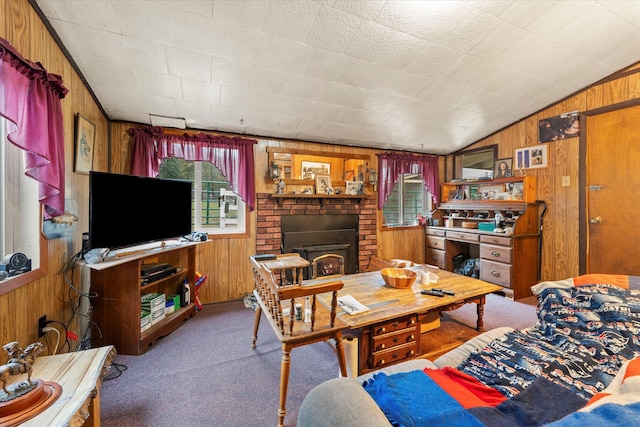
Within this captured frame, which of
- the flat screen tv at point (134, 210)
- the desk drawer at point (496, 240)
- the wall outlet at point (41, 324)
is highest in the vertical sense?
the flat screen tv at point (134, 210)

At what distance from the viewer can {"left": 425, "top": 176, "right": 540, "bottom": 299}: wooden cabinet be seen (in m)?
3.42

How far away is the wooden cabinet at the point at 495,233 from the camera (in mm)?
3418

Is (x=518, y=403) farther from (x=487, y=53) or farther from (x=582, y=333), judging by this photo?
(x=487, y=53)

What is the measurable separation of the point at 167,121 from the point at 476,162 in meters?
4.57

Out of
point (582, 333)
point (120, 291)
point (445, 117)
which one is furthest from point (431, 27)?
point (120, 291)

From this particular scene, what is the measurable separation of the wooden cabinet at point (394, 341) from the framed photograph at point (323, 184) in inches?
92.5

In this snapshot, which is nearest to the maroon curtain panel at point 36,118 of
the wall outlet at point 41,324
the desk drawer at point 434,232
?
the wall outlet at point 41,324

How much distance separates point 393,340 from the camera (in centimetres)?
171

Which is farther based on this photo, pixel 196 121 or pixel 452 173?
pixel 452 173

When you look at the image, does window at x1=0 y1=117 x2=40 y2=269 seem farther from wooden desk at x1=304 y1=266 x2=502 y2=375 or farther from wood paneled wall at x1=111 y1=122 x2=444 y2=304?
wooden desk at x1=304 y1=266 x2=502 y2=375

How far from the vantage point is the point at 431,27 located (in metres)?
2.04

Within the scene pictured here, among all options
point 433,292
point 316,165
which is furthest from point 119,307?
point 316,165

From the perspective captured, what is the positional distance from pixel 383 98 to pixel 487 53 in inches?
39.0

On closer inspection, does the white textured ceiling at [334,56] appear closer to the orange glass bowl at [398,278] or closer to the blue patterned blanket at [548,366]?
the orange glass bowl at [398,278]
